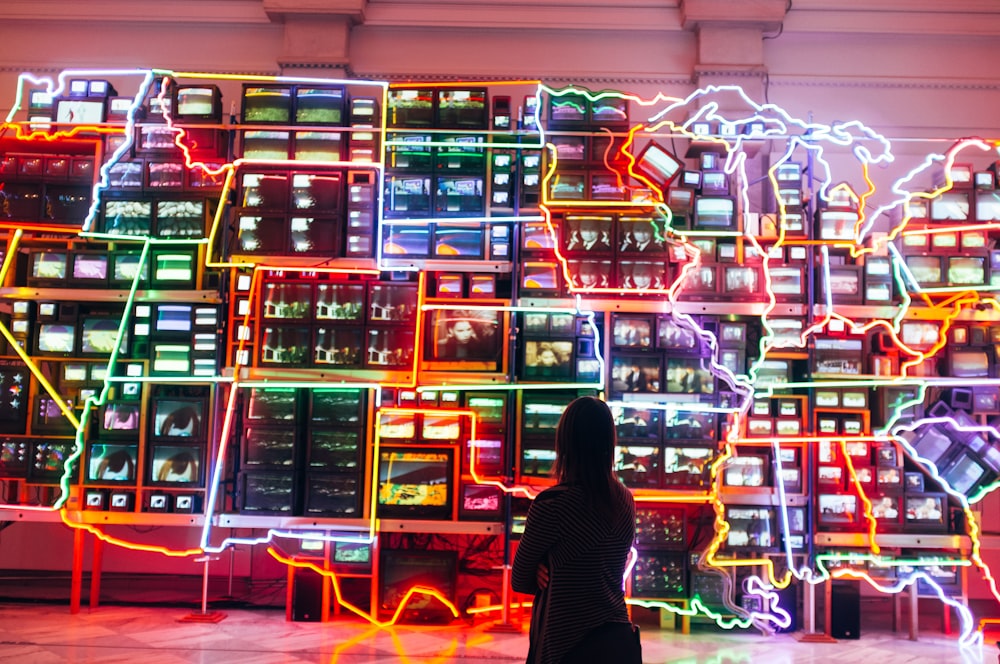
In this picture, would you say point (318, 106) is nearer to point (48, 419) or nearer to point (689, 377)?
point (48, 419)

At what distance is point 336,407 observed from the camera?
18.3ft

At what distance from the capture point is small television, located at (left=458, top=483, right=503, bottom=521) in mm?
5504

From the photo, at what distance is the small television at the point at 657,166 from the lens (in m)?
5.71

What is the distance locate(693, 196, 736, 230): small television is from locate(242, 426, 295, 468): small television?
2.90m

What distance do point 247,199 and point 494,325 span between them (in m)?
1.75

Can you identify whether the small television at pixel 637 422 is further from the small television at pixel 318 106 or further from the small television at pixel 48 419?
the small television at pixel 48 419

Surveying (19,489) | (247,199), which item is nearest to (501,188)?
(247,199)

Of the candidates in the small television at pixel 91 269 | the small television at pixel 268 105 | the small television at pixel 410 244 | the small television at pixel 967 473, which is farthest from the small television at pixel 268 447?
the small television at pixel 967 473

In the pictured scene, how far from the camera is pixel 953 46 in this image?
6.96 metres

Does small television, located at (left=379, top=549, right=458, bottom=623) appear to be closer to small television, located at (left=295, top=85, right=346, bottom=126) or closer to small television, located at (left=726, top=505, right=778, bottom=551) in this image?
small television, located at (left=726, top=505, right=778, bottom=551)

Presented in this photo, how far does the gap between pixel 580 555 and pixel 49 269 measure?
15.1ft

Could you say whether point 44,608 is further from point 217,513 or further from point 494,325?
point 494,325

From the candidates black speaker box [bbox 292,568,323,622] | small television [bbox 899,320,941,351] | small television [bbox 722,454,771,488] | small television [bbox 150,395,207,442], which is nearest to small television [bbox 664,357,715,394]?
small television [bbox 722,454,771,488]

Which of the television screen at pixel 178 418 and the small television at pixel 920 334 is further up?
the small television at pixel 920 334
